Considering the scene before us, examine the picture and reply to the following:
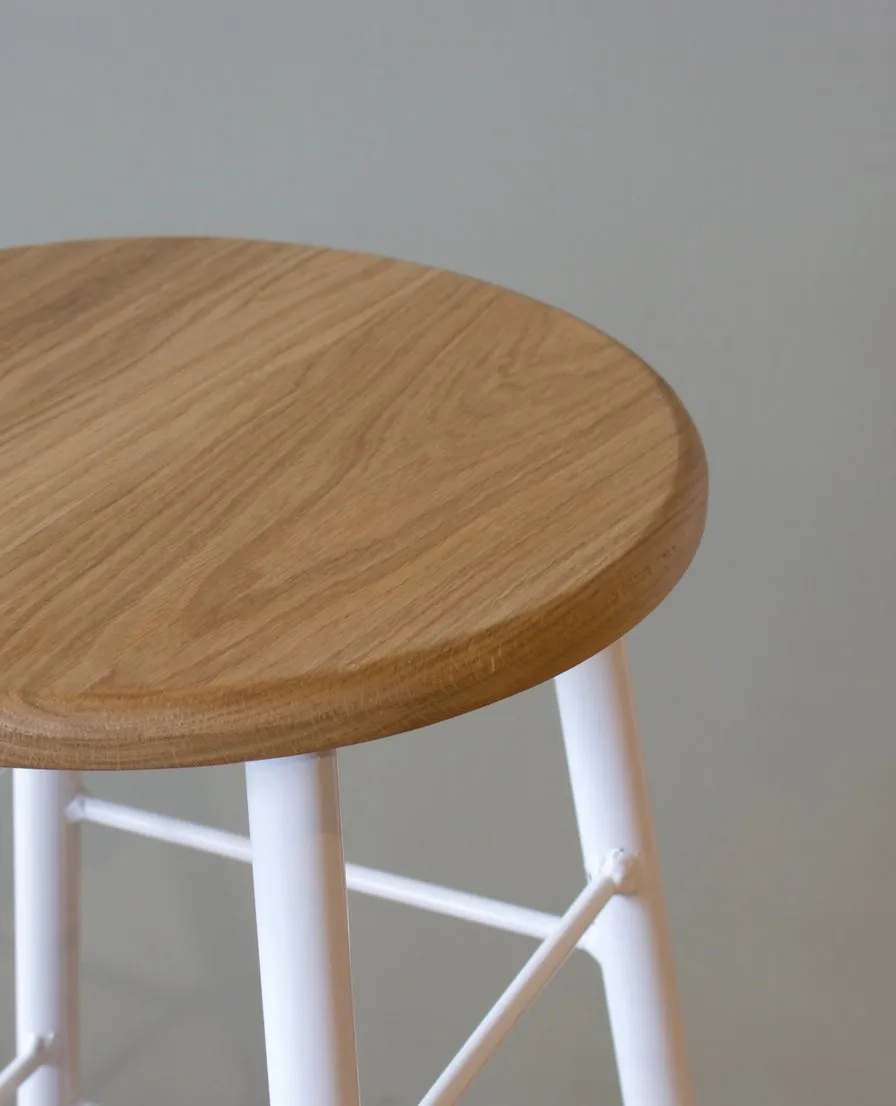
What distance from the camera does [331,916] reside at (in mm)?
535

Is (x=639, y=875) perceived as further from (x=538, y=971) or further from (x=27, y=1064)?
(x=27, y=1064)

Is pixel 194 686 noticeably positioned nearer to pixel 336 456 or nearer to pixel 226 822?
pixel 336 456

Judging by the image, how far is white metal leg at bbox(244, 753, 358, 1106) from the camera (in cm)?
53

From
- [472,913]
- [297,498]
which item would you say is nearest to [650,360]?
[472,913]

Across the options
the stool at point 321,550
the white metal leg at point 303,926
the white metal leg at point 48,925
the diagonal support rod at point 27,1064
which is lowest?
the diagonal support rod at point 27,1064

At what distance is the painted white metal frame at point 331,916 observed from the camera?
1.75 ft

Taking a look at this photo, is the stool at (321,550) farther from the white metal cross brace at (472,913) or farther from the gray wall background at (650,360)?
the gray wall background at (650,360)

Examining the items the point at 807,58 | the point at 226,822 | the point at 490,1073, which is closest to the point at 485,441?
the point at 490,1073

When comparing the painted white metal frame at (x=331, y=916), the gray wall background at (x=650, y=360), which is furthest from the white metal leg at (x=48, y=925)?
the gray wall background at (x=650, y=360)

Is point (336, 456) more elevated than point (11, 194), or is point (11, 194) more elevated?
point (11, 194)

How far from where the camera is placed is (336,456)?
0.61 metres

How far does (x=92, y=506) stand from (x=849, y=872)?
890mm

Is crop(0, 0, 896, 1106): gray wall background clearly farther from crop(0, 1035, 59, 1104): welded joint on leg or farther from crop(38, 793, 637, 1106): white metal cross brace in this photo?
crop(38, 793, 637, 1106): white metal cross brace

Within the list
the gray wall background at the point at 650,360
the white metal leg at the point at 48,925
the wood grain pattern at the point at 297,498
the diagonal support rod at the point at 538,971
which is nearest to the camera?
the wood grain pattern at the point at 297,498
